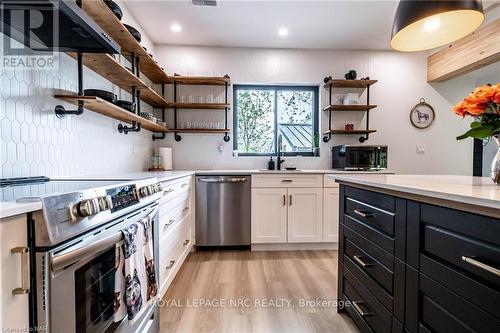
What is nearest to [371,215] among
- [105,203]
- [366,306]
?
[366,306]

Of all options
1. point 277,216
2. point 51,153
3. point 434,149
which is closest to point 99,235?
point 51,153

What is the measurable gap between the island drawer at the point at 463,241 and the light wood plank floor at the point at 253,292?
3.35 feet

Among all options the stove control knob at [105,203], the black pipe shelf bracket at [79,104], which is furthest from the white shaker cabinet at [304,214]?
the stove control knob at [105,203]

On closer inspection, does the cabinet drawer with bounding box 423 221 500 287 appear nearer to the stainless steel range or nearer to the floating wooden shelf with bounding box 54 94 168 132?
the stainless steel range

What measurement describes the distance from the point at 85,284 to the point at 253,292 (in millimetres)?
1481

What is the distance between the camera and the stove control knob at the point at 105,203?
93 centimetres

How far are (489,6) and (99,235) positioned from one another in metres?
4.03

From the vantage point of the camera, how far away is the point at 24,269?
2.17 feet

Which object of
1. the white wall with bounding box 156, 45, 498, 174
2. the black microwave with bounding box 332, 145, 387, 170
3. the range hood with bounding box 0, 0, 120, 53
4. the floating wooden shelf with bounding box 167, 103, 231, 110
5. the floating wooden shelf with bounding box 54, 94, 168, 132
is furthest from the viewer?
the white wall with bounding box 156, 45, 498, 174

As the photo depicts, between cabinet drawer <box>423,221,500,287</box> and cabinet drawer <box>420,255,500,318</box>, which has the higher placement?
cabinet drawer <box>423,221,500,287</box>

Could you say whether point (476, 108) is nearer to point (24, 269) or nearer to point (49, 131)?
point (24, 269)

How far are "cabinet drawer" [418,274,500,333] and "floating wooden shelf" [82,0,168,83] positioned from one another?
222 centimetres

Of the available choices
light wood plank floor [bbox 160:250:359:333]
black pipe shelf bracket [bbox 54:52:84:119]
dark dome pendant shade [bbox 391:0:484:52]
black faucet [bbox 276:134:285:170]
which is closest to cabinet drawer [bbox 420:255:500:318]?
light wood plank floor [bbox 160:250:359:333]

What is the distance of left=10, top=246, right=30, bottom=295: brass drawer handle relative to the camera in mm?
642
